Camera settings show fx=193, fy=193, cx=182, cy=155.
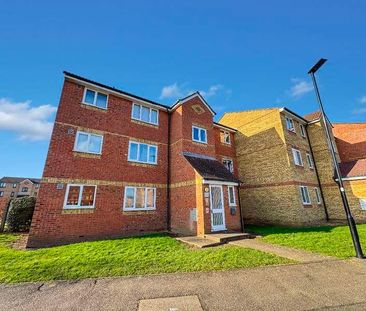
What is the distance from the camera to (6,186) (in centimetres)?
6769

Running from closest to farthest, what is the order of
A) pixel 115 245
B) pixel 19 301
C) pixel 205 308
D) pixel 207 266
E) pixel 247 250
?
pixel 205 308, pixel 19 301, pixel 207 266, pixel 247 250, pixel 115 245

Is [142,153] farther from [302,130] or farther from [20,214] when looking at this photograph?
[302,130]

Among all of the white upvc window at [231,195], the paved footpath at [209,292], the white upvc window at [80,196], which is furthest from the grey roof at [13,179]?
the paved footpath at [209,292]

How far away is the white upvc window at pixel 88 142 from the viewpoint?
37.1 ft

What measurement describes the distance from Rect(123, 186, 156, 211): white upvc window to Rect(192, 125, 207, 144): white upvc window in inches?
195

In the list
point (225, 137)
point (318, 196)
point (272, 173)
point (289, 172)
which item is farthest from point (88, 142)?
point (318, 196)

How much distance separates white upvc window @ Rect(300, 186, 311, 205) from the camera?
1603 centimetres

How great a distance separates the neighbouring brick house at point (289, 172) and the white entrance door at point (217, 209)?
262 inches

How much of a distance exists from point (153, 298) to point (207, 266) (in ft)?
7.61

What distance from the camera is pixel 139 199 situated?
12.7 metres

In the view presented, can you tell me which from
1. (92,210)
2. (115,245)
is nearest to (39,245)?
(92,210)

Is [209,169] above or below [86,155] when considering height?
below

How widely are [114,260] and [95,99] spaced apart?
9.90 m

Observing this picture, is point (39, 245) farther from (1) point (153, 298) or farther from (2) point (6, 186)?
(2) point (6, 186)
